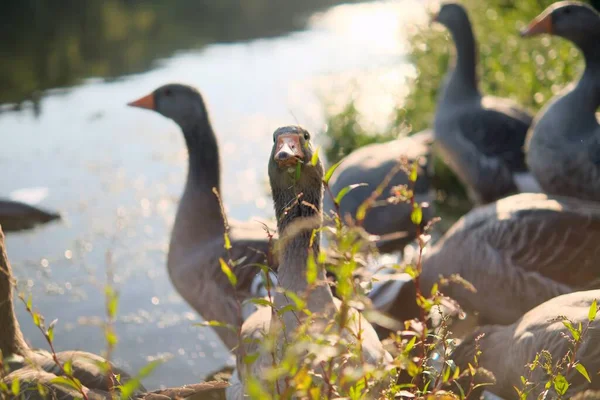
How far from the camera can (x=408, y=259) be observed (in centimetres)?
592

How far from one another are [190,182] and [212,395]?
1425 millimetres

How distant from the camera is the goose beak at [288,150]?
2.42 metres

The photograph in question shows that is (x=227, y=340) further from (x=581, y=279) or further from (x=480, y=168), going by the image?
(x=480, y=168)

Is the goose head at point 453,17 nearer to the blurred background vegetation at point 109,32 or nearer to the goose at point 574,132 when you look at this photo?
the goose at point 574,132

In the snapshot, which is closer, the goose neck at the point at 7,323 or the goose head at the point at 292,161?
the goose head at the point at 292,161

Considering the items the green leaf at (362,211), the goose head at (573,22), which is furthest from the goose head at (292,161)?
the goose head at (573,22)

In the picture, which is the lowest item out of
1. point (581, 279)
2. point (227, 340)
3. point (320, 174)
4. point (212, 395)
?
point (212, 395)

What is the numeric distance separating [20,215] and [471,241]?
474 centimetres

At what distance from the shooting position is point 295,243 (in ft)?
9.59

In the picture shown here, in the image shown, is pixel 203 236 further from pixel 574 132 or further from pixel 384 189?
pixel 574 132

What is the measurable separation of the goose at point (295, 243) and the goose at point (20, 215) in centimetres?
458

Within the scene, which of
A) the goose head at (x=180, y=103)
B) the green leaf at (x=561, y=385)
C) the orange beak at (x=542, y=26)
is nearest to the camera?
the green leaf at (x=561, y=385)

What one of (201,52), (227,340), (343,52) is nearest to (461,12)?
A: (227,340)

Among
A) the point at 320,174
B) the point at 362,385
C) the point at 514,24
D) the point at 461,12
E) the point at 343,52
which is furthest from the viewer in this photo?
the point at 343,52
